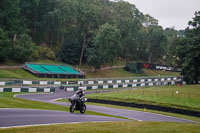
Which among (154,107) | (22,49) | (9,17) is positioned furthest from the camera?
(9,17)

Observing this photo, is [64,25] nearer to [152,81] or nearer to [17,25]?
[17,25]

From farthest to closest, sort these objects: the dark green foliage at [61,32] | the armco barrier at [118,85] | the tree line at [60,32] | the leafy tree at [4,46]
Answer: the dark green foliage at [61,32] < the tree line at [60,32] < the leafy tree at [4,46] < the armco barrier at [118,85]

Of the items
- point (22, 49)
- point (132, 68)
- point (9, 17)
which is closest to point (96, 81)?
point (22, 49)

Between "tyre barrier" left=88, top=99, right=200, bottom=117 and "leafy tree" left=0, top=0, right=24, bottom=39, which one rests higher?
"leafy tree" left=0, top=0, right=24, bottom=39

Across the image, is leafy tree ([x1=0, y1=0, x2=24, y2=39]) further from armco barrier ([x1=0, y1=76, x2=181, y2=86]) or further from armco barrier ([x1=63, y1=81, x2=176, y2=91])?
armco barrier ([x1=63, y1=81, x2=176, y2=91])

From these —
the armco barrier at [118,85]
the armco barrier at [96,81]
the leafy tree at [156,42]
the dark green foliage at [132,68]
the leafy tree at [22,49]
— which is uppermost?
the leafy tree at [156,42]

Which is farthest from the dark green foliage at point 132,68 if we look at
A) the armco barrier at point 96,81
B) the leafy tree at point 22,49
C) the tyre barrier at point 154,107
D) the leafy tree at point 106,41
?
the tyre barrier at point 154,107

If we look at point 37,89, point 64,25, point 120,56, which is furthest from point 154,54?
point 37,89

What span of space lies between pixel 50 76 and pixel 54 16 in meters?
25.2

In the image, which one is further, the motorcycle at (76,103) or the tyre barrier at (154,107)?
the tyre barrier at (154,107)

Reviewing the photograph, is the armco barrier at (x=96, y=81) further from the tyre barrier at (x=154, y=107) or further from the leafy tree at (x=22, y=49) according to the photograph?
the leafy tree at (x=22, y=49)

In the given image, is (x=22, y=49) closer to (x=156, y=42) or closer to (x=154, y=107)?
(x=154, y=107)

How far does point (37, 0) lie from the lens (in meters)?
78.8

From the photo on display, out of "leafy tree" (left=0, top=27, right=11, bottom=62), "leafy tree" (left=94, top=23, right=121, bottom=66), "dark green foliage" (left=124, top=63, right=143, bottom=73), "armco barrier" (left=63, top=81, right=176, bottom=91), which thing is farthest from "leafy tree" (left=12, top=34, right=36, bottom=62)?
"dark green foliage" (left=124, top=63, right=143, bottom=73)
